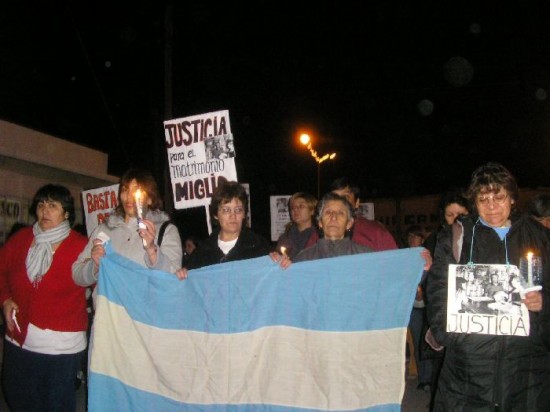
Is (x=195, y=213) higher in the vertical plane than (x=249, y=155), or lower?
lower

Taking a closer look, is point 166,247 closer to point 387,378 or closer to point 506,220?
point 387,378

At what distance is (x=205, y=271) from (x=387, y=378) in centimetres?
134

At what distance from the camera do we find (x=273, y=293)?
13.3ft

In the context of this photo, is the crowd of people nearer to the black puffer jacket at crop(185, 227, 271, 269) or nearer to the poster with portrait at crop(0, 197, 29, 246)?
the black puffer jacket at crop(185, 227, 271, 269)

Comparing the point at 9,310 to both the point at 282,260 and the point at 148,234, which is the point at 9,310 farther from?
the point at 282,260

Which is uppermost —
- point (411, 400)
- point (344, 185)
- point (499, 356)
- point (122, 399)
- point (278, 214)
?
point (278, 214)

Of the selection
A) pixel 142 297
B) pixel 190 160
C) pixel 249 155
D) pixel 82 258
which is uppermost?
pixel 249 155

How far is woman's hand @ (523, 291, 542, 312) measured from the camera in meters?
3.23

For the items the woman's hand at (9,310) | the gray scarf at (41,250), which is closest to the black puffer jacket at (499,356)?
the gray scarf at (41,250)

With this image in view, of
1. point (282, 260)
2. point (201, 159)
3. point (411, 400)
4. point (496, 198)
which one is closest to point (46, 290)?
point (282, 260)

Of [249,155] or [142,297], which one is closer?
[142,297]

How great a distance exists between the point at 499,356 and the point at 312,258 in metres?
1.40

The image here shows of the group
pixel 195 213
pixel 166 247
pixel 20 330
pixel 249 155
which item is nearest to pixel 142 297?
Answer: pixel 166 247

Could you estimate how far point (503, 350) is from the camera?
3330mm
